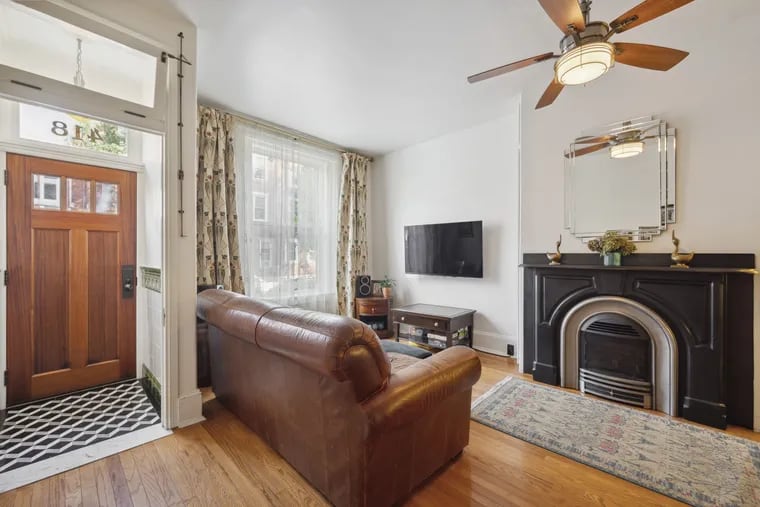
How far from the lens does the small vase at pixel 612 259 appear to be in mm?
2605

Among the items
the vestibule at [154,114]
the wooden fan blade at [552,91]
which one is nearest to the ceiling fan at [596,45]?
the wooden fan blade at [552,91]

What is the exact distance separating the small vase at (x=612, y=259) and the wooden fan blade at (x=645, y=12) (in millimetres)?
1724

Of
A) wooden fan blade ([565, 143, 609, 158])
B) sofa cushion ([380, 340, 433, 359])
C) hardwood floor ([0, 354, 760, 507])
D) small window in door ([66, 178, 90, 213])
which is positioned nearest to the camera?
hardwood floor ([0, 354, 760, 507])

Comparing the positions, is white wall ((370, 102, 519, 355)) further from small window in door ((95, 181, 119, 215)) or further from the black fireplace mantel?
small window in door ((95, 181, 119, 215))

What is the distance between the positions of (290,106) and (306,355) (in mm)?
2973

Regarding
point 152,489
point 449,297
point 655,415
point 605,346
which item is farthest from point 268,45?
point 655,415

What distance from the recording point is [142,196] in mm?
3023

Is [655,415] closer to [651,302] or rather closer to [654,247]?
[651,302]

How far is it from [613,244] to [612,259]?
13 centimetres

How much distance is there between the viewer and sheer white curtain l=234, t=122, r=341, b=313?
366 centimetres

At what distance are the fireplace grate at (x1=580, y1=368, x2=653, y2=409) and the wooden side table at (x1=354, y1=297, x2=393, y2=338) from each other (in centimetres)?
245

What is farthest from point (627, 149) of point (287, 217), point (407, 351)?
point (287, 217)

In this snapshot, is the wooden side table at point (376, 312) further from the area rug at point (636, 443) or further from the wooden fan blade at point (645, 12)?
the wooden fan blade at point (645, 12)

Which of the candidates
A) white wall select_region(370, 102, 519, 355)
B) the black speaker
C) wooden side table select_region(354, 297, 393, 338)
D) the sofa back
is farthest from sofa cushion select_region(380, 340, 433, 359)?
the black speaker
